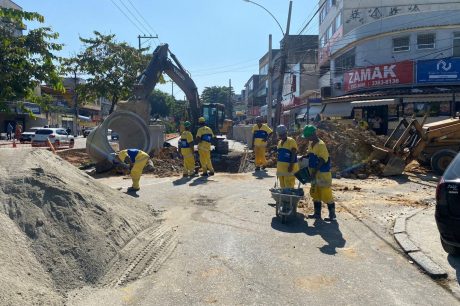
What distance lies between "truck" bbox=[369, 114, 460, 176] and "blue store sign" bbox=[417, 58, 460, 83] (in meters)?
13.5

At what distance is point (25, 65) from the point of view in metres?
8.84

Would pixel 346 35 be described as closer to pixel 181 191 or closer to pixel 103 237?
pixel 181 191

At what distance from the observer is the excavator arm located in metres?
18.4

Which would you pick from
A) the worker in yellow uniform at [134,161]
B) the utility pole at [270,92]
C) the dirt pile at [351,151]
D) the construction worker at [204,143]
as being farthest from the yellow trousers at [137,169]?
the utility pole at [270,92]

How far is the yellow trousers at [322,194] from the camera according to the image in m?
7.88

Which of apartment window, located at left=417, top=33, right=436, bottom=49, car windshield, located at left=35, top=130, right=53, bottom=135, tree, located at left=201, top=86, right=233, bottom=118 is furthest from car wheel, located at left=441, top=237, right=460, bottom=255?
tree, located at left=201, top=86, right=233, bottom=118

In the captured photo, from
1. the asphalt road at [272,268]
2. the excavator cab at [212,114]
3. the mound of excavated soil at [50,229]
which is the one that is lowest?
the asphalt road at [272,268]

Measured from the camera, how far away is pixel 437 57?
94.0 feet

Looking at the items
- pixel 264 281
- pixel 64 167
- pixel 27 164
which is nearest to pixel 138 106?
pixel 64 167

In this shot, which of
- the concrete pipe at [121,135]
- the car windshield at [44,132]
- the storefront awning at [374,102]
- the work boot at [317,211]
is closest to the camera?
the work boot at [317,211]

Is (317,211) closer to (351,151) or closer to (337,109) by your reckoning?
(351,151)

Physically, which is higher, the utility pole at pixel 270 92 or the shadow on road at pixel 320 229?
the utility pole at pixel 270 92

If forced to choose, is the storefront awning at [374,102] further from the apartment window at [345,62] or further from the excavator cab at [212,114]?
the excavator cab at [212,114]

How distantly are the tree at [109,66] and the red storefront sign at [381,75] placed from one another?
14.7 meters
